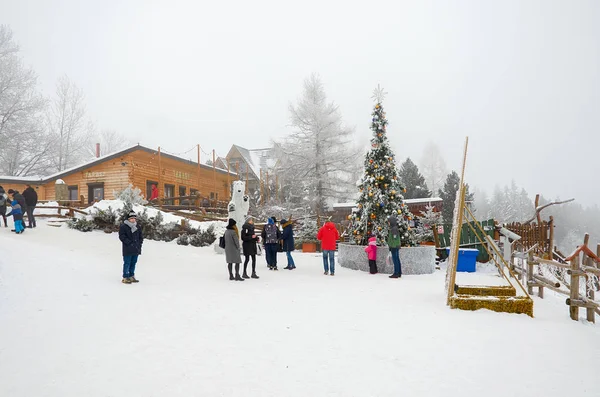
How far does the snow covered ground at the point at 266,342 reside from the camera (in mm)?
3713

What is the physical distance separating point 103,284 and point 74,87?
3878 centimetres

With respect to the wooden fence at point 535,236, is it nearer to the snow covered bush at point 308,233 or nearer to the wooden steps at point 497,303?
the snow covered bush at point 308,233

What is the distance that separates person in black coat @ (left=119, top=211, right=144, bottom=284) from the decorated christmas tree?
7.33 m

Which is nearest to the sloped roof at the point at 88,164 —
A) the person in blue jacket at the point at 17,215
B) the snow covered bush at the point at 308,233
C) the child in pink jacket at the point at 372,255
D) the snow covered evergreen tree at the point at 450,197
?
the person in blue jacket at the point at 17,215

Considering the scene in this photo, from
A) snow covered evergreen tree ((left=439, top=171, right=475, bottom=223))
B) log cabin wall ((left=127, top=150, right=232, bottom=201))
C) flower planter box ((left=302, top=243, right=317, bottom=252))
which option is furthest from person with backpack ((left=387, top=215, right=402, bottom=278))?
snow covered evergreen tree ((left=439, top=171, right=475, bottom=223))

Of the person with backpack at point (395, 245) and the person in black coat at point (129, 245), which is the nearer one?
the person in black coat at point (129, 245)

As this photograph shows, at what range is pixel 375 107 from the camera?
13.2 metres

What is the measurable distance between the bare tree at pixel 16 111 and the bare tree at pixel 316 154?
21.0m

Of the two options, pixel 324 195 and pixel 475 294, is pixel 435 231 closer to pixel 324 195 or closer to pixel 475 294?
pixel 475 294

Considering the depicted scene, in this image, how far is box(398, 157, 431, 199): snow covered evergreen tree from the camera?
32344 mm

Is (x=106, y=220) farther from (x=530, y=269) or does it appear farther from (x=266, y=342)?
(x=530, y=269)

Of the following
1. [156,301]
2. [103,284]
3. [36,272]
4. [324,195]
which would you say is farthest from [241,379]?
[324,195]

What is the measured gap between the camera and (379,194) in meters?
12.7

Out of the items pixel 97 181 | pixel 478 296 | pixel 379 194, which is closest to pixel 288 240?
pixel 379 194
